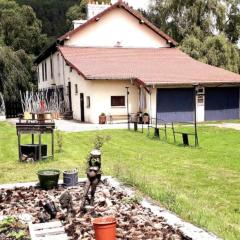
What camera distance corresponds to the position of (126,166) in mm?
11820

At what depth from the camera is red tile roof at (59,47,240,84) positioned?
26.1 meters

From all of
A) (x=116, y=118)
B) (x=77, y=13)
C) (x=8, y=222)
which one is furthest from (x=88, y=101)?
(x=77, y=13)

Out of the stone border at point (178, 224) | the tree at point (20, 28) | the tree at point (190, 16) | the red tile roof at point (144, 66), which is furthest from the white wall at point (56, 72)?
the stone border at point (178, 224)

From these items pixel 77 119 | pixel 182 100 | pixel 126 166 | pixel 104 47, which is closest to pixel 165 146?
pixel 126 166

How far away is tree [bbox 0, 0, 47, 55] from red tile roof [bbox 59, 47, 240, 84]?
1587 centimetres

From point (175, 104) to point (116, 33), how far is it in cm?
821

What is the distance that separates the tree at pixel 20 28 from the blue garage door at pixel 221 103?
76.1 ft

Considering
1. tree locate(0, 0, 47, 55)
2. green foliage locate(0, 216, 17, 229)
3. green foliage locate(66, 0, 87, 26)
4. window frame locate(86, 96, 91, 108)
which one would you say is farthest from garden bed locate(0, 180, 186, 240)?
green foliage locate(66, 0, 87, 26)

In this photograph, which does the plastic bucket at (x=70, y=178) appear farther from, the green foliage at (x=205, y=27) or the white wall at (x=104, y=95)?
the green foliage at (x=205, y=27)

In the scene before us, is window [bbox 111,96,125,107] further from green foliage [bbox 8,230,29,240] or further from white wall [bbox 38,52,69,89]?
green foliage [bbox 8,230,29,240]

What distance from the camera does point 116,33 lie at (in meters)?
32.1

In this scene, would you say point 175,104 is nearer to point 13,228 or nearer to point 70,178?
point 70,178

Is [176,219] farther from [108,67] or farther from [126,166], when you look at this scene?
[108,67]

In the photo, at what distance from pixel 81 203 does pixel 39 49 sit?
43339 millimetres
